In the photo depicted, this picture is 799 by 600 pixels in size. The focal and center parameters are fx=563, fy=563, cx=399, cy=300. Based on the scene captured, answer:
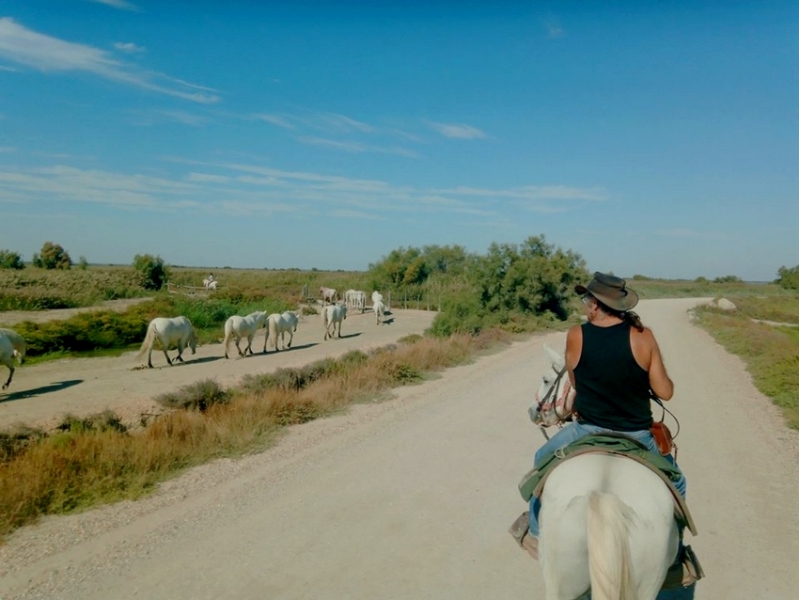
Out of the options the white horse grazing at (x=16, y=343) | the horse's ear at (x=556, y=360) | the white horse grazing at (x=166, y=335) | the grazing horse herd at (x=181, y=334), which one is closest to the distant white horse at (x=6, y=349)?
the grazing horse herd at (x=181, y=334)

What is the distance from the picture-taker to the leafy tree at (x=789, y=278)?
306 feet

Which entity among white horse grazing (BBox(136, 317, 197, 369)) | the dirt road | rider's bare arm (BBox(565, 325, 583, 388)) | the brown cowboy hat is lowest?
white horse grazing (BBox(136, 317, 197, 369))

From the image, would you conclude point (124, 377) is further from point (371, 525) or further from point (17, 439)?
point (371, 525)

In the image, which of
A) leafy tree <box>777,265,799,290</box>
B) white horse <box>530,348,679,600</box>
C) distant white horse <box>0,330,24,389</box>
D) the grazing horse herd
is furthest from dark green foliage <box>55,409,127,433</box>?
leafy tree <box>777,265,799,290</box>

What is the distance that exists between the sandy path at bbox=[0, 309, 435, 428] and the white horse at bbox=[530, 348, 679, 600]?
27.8ft

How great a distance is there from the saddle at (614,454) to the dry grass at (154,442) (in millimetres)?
4789

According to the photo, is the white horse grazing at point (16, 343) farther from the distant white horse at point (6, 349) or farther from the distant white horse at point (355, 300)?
the distant white horse at point (355, 300)

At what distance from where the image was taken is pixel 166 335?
18656 millimetres

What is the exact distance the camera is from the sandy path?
38.8ft

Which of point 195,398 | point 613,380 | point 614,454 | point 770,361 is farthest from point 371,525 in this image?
point 770,361

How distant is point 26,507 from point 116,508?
0.80 m

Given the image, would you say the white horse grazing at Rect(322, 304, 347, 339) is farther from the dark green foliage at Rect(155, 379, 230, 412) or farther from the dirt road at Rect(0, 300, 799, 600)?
the dirt road at Rect(0, 300, 799, 600)

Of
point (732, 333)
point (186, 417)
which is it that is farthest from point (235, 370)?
point (732, 333)

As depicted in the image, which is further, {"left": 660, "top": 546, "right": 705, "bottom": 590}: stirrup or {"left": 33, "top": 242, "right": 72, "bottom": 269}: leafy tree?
{"left": 33, "top": 242, "right": 72, "bottom": 269}: leafy tree
